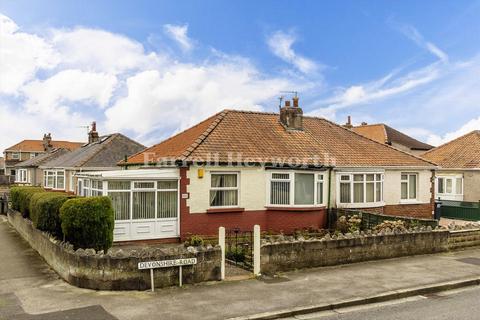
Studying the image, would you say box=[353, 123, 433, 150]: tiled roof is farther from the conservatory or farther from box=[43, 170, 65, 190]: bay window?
the conservatory

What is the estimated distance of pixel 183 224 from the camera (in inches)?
618

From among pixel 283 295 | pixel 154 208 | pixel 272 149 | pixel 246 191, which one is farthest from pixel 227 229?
pixel 283 295

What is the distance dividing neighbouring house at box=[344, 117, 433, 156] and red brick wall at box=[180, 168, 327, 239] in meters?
27.9

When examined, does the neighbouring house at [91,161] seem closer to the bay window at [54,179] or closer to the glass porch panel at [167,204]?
the bay window at [54,179]

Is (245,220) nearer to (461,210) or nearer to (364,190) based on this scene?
(364,190)

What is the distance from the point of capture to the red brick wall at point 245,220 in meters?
15.8

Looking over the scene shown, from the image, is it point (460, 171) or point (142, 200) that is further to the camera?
point (460, 171)

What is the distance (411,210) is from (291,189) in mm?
7945

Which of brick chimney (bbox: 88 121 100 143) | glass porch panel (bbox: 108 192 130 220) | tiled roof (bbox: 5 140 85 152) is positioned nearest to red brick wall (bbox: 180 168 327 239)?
glass porch panel (bbox: 108 192 130 220)

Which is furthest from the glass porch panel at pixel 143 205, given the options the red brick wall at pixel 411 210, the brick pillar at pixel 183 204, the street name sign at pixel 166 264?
the red brick wall at pixel 411 210

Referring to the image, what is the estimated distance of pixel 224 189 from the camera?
54.6 ft

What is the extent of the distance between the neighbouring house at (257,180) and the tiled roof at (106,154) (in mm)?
7653

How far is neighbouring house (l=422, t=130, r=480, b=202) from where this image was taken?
2761 cm

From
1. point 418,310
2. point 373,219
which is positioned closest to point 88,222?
point 418,310
